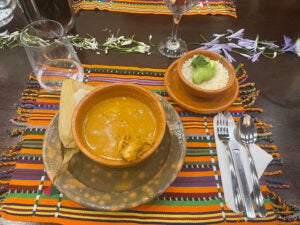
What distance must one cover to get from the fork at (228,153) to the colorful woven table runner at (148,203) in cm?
3

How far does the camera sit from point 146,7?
5.04 ft

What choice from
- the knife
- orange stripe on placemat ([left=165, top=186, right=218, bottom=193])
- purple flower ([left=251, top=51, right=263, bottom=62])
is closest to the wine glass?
purple flower ([left=251, top=51, right=263, bottom=62])

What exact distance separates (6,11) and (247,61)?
4.27ft

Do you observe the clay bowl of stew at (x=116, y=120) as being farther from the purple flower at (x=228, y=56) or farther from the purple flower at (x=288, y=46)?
the purple flower at (x=288, y=46)

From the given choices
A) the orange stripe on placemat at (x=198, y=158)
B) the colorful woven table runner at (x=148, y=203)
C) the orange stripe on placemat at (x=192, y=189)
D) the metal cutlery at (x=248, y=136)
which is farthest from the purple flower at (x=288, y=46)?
the orange stripe on placemat at (x=192, y=189)

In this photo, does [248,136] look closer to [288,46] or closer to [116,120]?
[116,120]

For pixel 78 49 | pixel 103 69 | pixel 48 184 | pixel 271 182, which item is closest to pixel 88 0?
pixel 78 49

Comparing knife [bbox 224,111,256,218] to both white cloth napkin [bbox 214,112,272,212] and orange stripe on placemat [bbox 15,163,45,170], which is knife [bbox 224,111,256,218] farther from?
orange stripe on placemat [bbox 15,163,45,170]

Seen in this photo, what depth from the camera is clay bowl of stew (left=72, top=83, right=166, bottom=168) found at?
818 millimetres

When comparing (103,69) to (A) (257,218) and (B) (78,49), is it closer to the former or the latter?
(B) (78,49)

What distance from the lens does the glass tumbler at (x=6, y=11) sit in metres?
1.41

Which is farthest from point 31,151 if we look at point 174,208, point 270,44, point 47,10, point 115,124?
point 270,44

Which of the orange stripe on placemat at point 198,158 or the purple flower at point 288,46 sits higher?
the purple flower at point 288,46

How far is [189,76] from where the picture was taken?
3.70 ft
